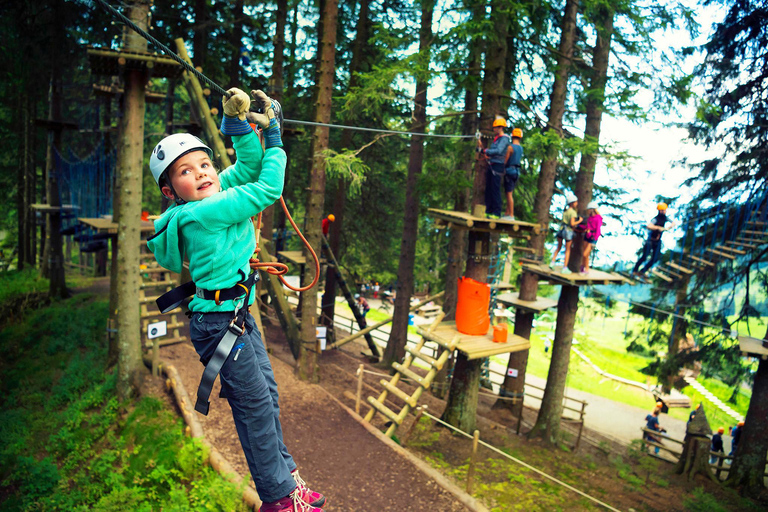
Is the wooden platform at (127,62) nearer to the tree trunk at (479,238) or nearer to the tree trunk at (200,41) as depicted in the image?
the tree trunk at (479,238)

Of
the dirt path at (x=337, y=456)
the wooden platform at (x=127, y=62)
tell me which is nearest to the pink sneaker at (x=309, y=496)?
the dirt path at (x=337, y=456)

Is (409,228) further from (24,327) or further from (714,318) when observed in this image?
(24,327)

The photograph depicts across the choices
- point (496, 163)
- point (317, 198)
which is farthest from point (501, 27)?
point (317, 198)

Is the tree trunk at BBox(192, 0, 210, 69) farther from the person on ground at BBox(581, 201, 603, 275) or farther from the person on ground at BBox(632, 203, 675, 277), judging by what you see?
the person on ground at BBox(632, 203, 675, 277)

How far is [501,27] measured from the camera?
976cm

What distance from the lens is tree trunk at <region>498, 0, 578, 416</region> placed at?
38.9 ft

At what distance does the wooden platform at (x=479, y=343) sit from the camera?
854 centimetres

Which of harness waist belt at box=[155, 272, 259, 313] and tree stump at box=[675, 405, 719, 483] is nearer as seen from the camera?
harness waist belt at box=[155, 272, 259, 313]

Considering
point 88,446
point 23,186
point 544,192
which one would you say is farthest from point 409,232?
point 23,186

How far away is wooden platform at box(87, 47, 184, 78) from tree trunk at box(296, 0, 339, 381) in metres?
2.95

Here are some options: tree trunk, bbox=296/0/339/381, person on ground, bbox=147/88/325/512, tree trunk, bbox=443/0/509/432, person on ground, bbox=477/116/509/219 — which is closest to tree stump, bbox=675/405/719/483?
tree trunk, bbox=443/0/509/432

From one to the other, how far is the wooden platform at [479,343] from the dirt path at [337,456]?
214cm

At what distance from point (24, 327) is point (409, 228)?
11728 mm

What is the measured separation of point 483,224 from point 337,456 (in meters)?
4.68
